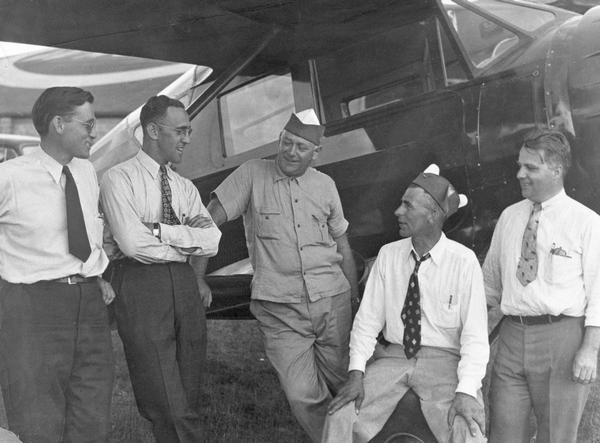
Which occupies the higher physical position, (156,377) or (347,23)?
(347,23)

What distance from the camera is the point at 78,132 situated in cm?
352

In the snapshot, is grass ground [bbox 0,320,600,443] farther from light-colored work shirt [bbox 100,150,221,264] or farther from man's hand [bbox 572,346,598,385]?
light-colored work shirt [bbox 100,150,221,264]

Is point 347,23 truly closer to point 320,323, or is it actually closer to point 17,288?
point 320,323

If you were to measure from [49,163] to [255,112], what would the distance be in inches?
79.8

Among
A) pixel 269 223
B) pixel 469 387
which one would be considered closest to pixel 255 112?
pixel 269 223

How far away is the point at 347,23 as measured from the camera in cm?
494

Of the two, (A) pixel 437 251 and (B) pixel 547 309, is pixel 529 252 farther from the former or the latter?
(A) pixel 437 251

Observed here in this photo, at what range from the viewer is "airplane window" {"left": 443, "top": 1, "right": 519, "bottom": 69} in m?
4.53

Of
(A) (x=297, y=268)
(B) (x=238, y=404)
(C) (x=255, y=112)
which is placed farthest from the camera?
(B) (x=238, y=404)

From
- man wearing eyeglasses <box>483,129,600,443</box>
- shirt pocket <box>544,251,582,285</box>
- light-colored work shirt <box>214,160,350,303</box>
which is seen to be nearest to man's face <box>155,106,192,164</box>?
light-colored work shirt <box>214,160,350,303</box>

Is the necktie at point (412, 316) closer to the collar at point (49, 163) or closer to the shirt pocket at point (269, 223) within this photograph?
the shirt pocket at point (269, 223)

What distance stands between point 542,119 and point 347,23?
1437 millimetres

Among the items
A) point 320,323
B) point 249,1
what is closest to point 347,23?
point 249,1

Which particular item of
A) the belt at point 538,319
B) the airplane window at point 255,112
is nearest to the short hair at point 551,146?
the belt at point 538,319
